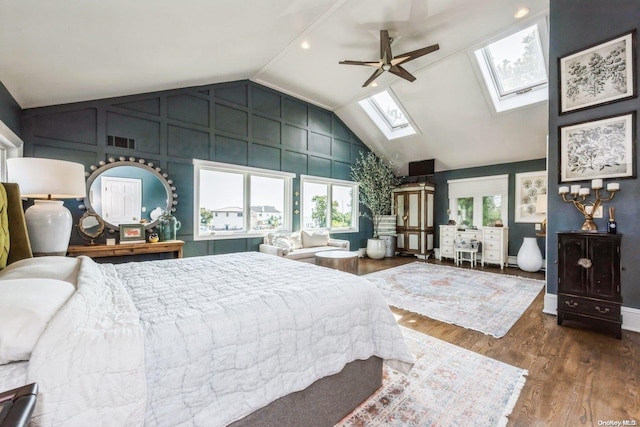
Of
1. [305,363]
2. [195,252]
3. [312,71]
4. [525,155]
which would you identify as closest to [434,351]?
[305,363]

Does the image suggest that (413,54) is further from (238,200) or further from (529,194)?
(529,194)

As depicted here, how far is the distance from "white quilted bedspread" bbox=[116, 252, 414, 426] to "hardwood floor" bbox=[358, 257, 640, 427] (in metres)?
0.89

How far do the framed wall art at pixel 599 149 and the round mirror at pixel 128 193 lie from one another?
210 inches

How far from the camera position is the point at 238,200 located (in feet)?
16.8

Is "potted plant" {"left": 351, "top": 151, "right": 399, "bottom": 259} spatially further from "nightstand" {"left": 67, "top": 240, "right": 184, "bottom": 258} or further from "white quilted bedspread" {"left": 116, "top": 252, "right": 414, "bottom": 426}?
"white quilted bedspread" {"left": 116, "top": 252, "right": 414, "bottom": 426}

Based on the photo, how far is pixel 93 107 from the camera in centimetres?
365

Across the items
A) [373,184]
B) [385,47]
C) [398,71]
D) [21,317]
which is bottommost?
[21,317]

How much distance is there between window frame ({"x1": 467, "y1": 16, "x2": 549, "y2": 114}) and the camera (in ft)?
12.9

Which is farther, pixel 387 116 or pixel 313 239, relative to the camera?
pixel 387 116

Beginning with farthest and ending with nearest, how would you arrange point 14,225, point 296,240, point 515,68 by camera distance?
point 296,240 < point 515,68 < point 14,225

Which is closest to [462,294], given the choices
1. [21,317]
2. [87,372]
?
[87,372]

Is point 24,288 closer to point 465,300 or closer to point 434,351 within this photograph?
point 434,351

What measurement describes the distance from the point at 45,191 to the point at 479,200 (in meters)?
Answer: 7.59

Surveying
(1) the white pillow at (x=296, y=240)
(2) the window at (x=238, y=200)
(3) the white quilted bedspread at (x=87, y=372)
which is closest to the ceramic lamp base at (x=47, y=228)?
(2) the window at (x=238, y=200)
